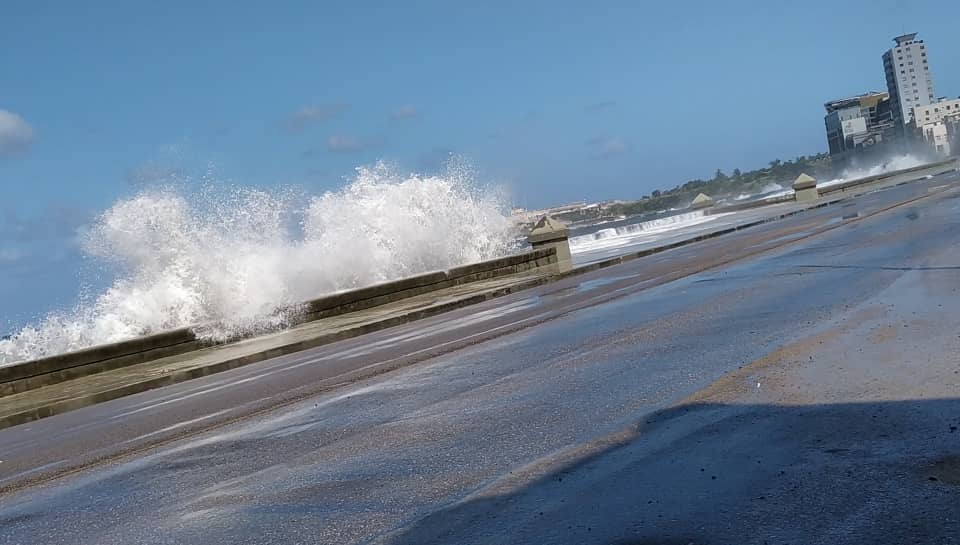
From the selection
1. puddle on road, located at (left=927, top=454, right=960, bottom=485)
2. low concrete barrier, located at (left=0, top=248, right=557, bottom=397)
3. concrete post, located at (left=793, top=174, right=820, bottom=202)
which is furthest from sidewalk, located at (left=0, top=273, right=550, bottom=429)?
concrete post, located at (left=793, top=174, right=820, bottom=202)

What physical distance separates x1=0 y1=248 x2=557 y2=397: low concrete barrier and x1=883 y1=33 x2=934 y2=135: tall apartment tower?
597ft

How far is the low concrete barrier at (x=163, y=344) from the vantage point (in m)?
15.5

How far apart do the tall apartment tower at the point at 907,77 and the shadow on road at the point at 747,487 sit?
196 meters

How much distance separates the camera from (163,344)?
56.9ft

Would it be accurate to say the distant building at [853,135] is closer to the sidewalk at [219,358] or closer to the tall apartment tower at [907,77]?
the tall apartment tower at [907,77]

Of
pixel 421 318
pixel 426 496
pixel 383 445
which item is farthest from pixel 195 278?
pixel 426 496

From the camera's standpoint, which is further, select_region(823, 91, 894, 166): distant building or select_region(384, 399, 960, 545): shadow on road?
select_region(823, 91, 894, 166): distant building

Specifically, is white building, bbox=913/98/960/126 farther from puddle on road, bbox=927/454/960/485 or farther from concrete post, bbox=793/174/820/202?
puddle on road, bbox=927/454/960/485

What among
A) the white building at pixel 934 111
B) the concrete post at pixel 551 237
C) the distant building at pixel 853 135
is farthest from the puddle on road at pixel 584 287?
the white building at pixel 934 111

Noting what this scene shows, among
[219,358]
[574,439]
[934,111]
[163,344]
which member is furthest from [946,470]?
[934,111]

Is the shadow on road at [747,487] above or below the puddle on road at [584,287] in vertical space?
below

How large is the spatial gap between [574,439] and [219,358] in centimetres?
1072

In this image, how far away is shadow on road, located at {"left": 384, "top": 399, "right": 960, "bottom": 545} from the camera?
3.97 m

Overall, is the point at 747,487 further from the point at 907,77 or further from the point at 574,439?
the point at 907,77
